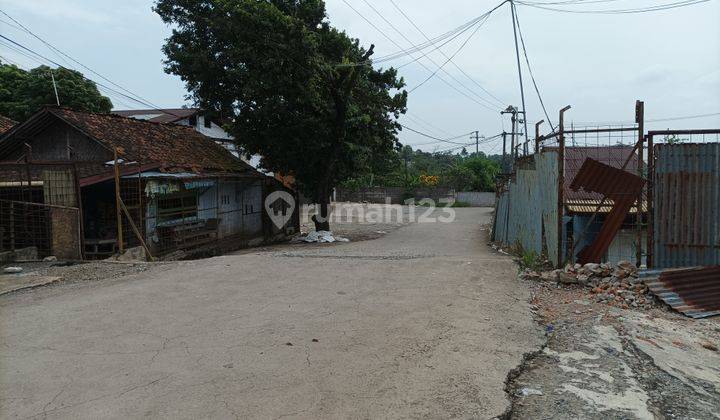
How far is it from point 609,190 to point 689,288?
70.2 inches

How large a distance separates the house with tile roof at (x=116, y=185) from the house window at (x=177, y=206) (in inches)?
1.2

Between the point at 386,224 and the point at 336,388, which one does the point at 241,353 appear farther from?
the point at 386,224

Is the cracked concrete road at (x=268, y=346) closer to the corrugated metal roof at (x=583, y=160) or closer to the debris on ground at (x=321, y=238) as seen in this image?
the corrugated metal roof at (x=583, y=160)

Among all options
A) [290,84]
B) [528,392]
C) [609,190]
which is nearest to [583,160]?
[609,190]

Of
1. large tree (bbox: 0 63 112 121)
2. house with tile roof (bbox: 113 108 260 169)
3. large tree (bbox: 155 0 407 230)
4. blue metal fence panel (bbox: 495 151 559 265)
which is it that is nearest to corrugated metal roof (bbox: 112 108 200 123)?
house with tile roof (bbox: 113 108 260 169)

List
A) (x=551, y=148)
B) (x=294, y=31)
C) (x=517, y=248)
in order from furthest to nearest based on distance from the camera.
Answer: (x=294, y=31) → (x=517, y=248) → (x=551, y=148)

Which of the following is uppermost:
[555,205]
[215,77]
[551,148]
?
[215,77]

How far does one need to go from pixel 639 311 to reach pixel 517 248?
17.1 ft

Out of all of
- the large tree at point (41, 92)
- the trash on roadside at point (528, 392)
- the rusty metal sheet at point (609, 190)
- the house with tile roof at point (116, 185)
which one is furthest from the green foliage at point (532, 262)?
the large tree at point (41, 92)

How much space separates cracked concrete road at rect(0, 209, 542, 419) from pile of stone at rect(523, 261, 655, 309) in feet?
2.36

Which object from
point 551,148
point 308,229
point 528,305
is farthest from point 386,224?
point 528,305

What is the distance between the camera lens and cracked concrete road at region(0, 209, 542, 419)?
11.1 ft

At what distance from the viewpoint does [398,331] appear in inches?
190

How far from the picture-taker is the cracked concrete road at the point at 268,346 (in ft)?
11.1
